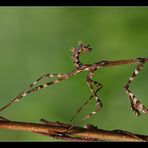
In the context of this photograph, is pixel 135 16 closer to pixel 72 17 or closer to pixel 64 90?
pixel 72 17

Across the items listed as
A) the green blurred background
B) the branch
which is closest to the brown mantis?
the branch

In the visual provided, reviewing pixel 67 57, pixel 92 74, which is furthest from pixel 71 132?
pixel 67 57

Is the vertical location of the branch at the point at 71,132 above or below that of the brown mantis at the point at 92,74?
below

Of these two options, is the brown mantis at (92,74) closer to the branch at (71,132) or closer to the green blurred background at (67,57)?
the branch at (71,132)

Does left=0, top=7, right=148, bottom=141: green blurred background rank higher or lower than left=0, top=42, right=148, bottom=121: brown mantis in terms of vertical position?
higher

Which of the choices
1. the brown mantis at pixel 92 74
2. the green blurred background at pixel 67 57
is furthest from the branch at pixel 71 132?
the green blurred background at pixel 67 57

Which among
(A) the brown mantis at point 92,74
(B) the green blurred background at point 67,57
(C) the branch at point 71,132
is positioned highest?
(B) the green blurred background at point 67,57

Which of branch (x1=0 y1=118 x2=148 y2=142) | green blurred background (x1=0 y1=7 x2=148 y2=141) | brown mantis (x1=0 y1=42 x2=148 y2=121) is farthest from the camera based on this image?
green blurred background (x1=0 y1=7 x2=148 y2=141)

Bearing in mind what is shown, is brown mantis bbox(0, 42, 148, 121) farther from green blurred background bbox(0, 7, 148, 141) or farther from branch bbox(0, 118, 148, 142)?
green blurred background bbox(0, 7, 148, 141)
